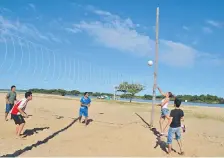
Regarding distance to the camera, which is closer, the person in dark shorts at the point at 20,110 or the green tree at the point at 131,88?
the person in dark shorts at the point at 20,110

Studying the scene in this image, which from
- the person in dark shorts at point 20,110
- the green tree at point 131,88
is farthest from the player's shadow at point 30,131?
the green tree at point 131,88

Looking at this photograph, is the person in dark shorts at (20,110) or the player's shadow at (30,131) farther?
the player's shadow at (30,131)

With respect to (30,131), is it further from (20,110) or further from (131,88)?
(131,88)

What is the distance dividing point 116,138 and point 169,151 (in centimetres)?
266

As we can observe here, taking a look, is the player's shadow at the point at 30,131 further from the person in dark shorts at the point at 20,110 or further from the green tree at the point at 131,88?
the green tree at the point at 131,88

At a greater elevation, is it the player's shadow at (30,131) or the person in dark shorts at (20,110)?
the person in dark shorts at (20,110)

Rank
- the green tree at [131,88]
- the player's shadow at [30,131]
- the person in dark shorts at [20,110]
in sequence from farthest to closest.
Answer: the green tree at [131,88] → the player's shadow at [30,131] → the person in dark shorts at [20,110]

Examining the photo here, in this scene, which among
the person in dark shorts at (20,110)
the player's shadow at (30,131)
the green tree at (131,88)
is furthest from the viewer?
the green tree at (131,88)

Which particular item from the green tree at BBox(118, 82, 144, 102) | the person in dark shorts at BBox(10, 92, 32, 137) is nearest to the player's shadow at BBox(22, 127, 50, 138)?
the person in dark shorts at BBox(10, 92, 32, 137)

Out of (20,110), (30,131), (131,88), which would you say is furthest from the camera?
(131,88)

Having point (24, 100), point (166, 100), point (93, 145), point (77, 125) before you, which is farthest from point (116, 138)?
point (77, 125)

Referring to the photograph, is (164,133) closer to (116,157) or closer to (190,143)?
(190,143)

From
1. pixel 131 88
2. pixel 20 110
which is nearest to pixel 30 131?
pixel 20 110

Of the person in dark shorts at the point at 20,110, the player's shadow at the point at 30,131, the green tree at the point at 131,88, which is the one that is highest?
the green tree at the point at 131,88
